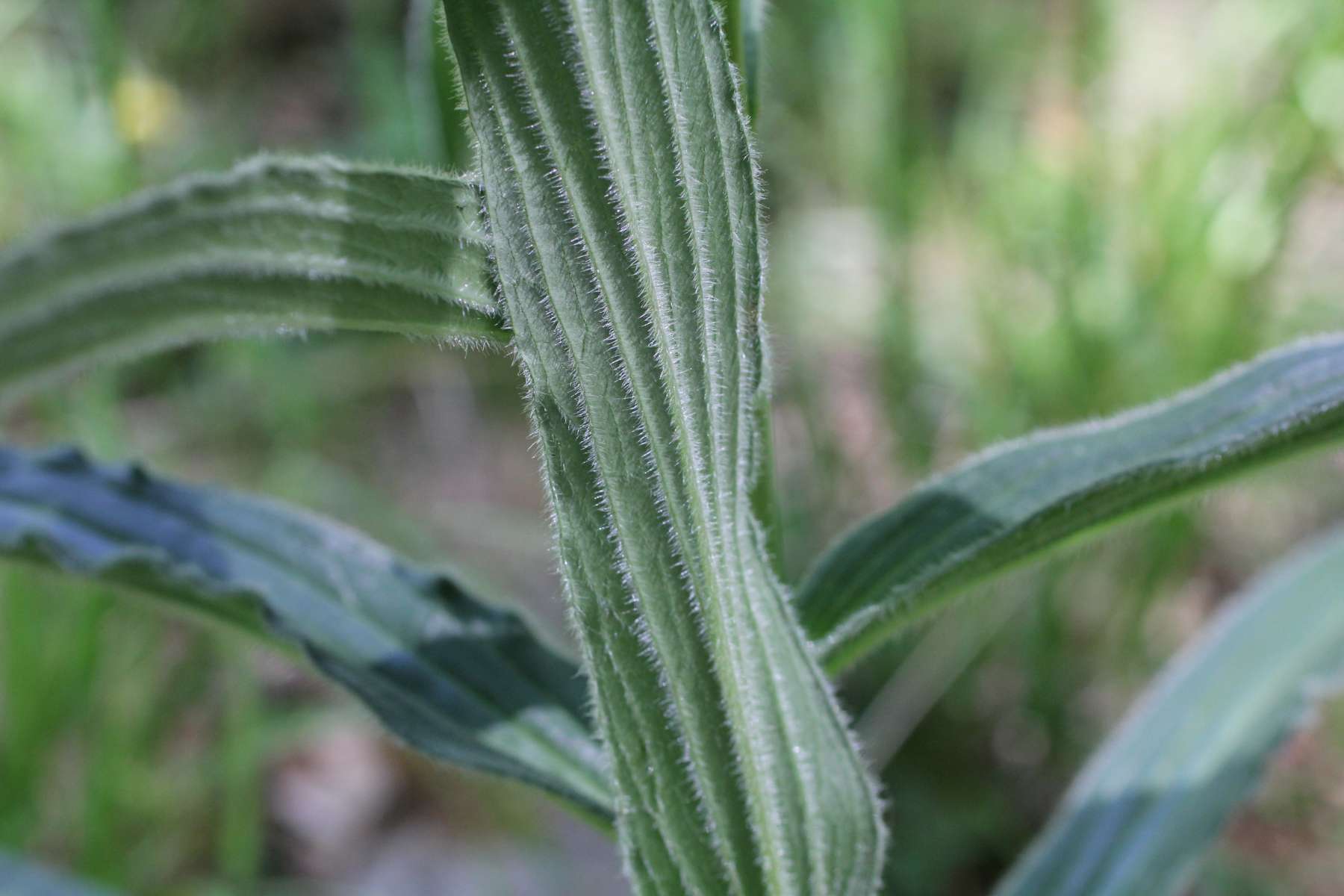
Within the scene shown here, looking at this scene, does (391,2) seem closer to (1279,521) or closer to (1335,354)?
(1279,521)

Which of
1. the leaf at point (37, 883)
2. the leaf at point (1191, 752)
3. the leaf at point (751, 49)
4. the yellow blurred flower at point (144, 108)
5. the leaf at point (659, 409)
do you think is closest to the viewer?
→ the leaf at point (659, 409)

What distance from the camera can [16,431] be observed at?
6.87 ft

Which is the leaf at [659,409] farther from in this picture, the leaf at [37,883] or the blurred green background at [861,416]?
the blurred green background at [861,416]

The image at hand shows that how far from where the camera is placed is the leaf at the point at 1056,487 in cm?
45

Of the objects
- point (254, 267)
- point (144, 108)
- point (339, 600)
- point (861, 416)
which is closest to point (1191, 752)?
point (339, 600)

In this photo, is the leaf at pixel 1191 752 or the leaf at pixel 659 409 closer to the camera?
the leaf at pixel 659 409

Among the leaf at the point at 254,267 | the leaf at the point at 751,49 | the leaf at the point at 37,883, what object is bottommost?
the leaf at the point at 37,883

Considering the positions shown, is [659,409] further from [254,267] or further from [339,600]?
[339,600]

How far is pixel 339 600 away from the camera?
2.03 feet

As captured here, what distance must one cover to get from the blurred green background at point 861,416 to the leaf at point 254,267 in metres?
0.68

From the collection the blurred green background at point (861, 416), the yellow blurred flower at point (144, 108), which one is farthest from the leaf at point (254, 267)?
the yellow blurred flower at point (144, 108)

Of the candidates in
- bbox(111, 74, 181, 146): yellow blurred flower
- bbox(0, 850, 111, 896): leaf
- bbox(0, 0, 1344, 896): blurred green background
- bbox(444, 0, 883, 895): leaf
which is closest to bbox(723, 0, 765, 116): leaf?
bbox(444, 0, 883, 895): leaf

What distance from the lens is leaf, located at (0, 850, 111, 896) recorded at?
2.99 ft

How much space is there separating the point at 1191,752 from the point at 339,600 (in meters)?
0.60
